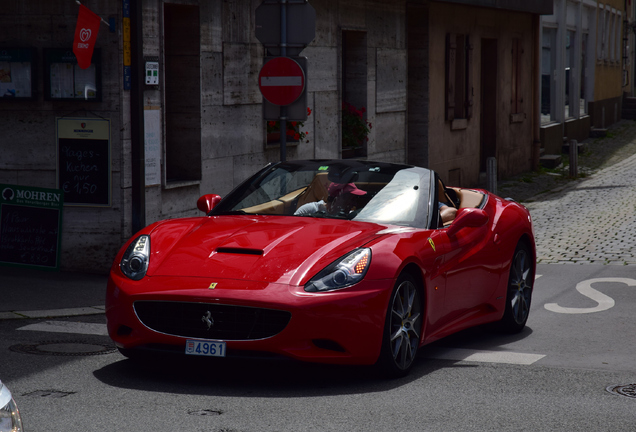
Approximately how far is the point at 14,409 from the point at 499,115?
22480 mm

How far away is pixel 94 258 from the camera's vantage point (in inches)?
450

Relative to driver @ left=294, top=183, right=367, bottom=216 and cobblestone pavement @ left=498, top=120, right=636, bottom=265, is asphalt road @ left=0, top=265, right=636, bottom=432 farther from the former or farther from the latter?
cobblestone pavement @ left=498, top=120, right=636, bottom=265

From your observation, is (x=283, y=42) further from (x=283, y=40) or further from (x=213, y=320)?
(x=213, y=320)

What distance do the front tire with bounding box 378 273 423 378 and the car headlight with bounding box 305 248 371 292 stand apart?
0.88 ft

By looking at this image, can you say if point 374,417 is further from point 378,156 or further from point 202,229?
point 378,156

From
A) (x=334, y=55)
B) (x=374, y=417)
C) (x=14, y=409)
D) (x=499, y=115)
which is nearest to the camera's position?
(x=14, y=409)

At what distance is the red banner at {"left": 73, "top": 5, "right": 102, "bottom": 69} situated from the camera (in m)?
10.9

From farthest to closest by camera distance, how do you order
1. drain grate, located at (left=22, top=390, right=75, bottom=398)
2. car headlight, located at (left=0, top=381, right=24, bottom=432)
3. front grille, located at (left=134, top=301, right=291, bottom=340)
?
1. front grille, located at (left=134, top=301, right=291, bottom=340)
2. drain grate, located at (left=22, top=390, right=75, bottom=398)
3. car headlight, located at (left=0, top=381, right=24, bottom=432)

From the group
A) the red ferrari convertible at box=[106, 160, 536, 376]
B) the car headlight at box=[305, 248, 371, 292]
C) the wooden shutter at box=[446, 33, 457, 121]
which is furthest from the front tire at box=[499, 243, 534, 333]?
the wooden shutter at box=[446, 33, 457, 121]

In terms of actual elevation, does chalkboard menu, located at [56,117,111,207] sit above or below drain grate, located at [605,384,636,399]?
above

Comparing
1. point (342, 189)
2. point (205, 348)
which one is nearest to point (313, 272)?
point (205, 348)

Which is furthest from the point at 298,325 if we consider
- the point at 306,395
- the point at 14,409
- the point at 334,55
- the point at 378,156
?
the point at 378,156

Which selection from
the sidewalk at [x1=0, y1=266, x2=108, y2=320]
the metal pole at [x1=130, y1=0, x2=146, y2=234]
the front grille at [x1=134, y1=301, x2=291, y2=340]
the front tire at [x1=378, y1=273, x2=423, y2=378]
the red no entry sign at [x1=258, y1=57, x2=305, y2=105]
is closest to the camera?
the front grille at [x1=134, y1=301, x2=291, y2=340]

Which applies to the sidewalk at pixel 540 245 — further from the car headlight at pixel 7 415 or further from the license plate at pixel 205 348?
the car headlight at pixel 7 415
